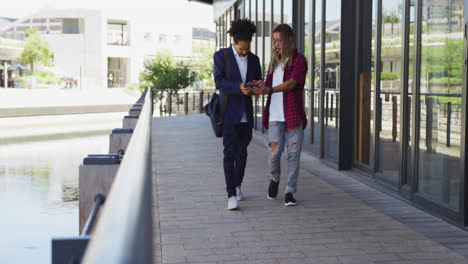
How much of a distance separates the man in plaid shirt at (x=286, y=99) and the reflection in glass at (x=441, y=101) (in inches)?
44.0

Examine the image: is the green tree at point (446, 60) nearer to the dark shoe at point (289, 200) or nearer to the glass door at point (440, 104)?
the glass door at point (440, 104)

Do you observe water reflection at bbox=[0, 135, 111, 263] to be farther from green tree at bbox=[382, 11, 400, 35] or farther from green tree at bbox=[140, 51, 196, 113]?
green tree at bbox=[140, 51, 196, 113]

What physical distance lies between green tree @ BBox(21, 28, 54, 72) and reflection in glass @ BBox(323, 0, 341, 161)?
226 feet

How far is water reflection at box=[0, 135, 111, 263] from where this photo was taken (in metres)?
7.26

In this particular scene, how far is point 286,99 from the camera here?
584cm

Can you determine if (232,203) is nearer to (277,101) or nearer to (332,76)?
(277,101)

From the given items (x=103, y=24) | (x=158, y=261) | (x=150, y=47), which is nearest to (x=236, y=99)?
(x=158, y=261)

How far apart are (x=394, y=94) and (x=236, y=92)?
204 centimetres

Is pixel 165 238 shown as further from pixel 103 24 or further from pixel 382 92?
pixel 103 24

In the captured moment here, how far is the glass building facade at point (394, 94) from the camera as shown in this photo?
5383mm

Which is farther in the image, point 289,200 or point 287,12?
point 287,12

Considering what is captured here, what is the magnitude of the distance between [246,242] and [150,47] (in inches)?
3215

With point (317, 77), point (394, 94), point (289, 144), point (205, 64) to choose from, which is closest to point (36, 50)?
point (205, 64)

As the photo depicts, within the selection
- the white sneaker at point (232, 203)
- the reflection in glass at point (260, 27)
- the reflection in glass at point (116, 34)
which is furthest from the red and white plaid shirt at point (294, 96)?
the reflection in glass at point (116, 34)
